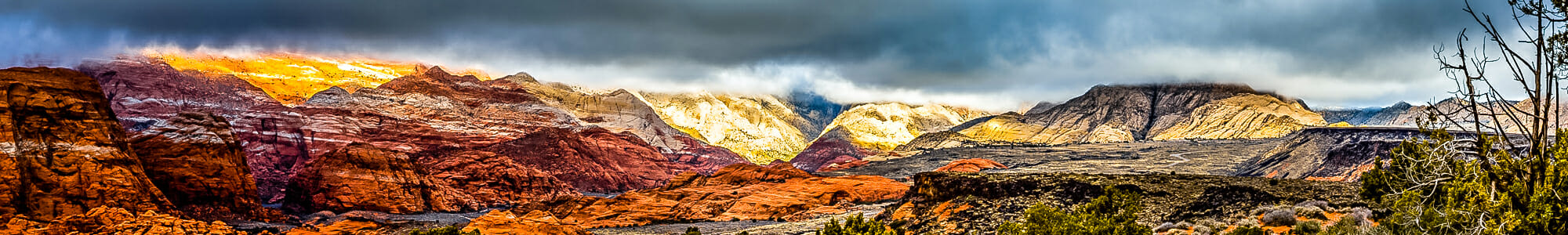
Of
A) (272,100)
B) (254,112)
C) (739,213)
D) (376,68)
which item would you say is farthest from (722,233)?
(376,68)

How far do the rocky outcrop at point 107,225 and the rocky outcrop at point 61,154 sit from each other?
215 cm

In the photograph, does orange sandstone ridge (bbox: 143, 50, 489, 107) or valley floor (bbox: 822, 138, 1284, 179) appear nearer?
valley floor (bbox: 822, 138, 1284, 179)

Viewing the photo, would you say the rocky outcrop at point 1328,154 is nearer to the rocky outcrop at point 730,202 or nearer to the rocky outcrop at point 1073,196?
the rocky outcrop at point 1073,196

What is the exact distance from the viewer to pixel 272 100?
10762 cm

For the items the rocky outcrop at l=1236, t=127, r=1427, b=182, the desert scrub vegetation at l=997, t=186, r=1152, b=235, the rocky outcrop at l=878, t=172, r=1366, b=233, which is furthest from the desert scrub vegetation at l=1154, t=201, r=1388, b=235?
the rocky outcrop at l=1236, t=127, r=1427, b=182

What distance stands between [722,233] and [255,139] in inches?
2954

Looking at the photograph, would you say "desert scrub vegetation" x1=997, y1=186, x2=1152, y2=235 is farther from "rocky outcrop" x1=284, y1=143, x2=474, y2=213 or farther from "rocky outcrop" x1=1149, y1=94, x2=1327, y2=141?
"rocky outcrop" x1=1149, y1=94, x2=1327, y2=141

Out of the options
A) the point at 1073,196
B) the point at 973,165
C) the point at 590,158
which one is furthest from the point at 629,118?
the point at 1073,196

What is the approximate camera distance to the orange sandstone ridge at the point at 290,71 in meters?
111

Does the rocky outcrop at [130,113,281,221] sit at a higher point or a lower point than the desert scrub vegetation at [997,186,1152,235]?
lower

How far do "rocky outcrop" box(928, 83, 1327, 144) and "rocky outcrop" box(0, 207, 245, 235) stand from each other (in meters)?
150

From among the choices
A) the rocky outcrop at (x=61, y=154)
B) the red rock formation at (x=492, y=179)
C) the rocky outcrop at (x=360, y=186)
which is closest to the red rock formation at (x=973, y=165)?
the red rock formation at (x=492, y=179)

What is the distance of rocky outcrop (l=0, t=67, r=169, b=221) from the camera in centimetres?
3456

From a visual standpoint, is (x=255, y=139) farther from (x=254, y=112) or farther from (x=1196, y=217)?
(x=1196, y=217)
